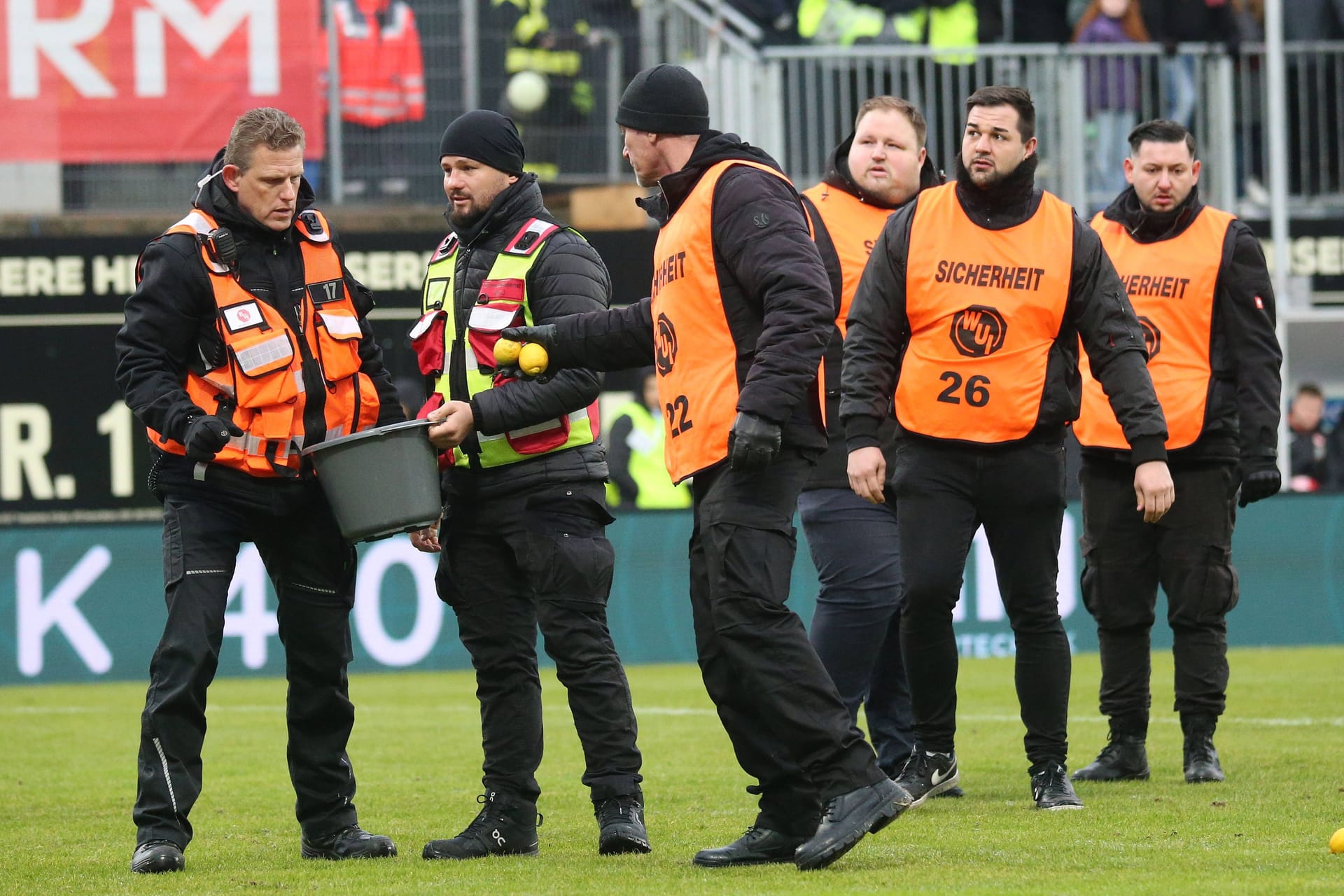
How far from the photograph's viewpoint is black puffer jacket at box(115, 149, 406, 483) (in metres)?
5.88

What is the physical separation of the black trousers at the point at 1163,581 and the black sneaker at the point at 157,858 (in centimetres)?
347

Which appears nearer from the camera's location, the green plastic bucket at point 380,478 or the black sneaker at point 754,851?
the black sneaker at point 754,851

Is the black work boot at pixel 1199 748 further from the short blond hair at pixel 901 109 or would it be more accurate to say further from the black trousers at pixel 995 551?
the short blond hair at pixel 901 109

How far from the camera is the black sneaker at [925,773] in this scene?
22.0ft

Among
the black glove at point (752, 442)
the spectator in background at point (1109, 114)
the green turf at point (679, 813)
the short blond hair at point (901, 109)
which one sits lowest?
the green turf at point (679, 813)

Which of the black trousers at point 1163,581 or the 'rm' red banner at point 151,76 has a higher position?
the 'rm' red banner at point 151,76

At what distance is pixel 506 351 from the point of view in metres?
5.82

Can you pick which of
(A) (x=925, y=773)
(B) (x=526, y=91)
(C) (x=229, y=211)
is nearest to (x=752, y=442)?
(C) (x=229, y=211)

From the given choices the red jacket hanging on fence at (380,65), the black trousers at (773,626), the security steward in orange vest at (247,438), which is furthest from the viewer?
the red jacket hanging on fence at (380,65)

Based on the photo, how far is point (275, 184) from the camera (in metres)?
6.02

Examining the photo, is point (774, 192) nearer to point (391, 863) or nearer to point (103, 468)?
point (391, 863)

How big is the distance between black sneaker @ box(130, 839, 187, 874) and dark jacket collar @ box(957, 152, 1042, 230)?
308 centimetres

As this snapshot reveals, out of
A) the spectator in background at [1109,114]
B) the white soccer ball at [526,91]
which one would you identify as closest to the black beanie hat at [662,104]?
the white soccer ball at [526,91]

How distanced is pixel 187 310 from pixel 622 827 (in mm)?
1946
